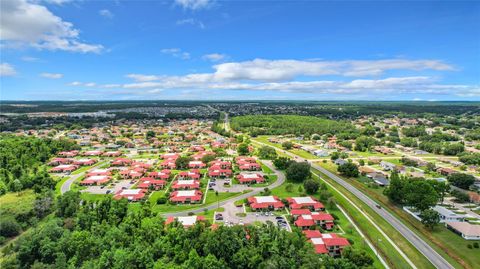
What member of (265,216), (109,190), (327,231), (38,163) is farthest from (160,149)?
(327,231)

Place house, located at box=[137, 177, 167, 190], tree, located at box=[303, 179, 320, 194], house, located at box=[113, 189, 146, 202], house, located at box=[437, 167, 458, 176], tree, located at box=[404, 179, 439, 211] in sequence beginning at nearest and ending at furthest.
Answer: tree, located at box=[404, 179, 439, 211] → house, located at box=[113, 189, 146, 202] → tree, located at box=[303, 179, 320, 194] → house, located at box=[137, 177, 167, 190] → house, located at box=[437, 167, 458, 176]

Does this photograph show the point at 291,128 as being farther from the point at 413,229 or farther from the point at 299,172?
the point at 413,229

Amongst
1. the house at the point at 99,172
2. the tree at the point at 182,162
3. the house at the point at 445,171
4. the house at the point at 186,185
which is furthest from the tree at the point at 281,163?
the house at the point at 99,172

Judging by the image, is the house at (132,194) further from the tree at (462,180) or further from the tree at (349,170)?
the tree at (462,180)

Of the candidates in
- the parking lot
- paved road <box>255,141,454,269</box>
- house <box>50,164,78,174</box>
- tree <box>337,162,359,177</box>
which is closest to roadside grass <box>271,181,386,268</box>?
paved road <box>255,141,454,269</box>

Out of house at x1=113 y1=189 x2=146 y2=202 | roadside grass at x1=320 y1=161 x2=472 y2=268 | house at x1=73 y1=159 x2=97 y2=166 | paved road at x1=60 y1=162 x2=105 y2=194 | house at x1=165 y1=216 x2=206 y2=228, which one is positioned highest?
house at x1=73 y1=159 x2=97 y2=166

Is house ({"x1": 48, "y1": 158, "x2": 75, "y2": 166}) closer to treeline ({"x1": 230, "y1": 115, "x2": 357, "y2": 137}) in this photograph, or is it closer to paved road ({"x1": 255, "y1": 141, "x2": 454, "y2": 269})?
paved road ({"x1": 255, "y1": 141, "x2": 454, "y2": 269})
